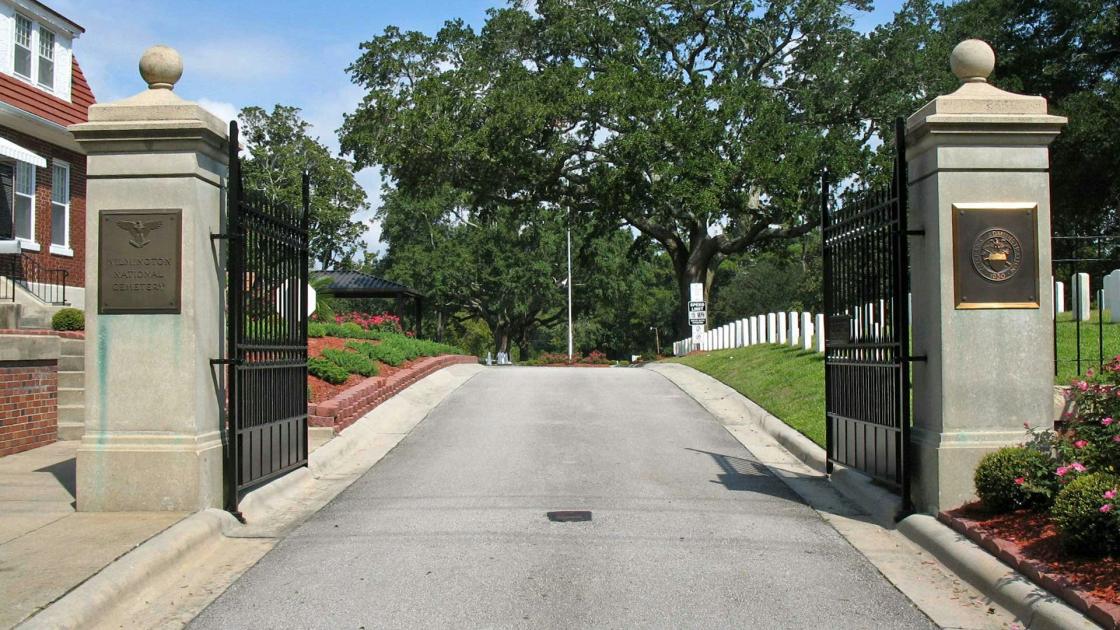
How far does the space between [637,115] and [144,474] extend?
2494 centimetres

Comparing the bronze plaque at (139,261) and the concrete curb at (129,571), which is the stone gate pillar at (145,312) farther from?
the concrete curb at (129,571)

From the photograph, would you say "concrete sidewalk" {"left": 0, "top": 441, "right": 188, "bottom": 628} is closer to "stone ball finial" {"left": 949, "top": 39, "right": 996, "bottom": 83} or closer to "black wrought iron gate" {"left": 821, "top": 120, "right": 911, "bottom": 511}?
"black wrought iron gate" {"left": 821, "top": 120, "right": 911, "bottom": 511}

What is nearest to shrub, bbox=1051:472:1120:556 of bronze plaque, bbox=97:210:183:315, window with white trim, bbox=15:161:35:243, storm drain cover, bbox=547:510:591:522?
storm drain cover, bbox=547:510:591:522

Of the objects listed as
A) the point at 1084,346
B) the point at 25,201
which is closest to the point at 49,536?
the point at 1084,346

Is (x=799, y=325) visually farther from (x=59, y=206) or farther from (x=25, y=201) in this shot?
(x=25, y=201)

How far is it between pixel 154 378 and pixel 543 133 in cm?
2501

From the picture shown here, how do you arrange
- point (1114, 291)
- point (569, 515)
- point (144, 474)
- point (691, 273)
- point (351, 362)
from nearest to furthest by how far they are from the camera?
point (144, 474), point (569, 515), point (1114, 291), point (351, 362), point (691, 273)

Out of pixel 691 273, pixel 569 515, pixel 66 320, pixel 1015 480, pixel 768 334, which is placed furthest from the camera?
pixel 691 273

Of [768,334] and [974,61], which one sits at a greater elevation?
[974,61]

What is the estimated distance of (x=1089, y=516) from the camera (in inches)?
218

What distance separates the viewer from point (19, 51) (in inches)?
782

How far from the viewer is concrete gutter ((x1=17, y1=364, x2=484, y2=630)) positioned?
5.33m

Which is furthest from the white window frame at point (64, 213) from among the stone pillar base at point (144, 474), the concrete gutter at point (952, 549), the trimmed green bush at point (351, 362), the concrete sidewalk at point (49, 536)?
the concrete gutter at point (952, 549)

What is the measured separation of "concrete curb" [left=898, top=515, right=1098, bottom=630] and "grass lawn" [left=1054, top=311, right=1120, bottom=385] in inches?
171
